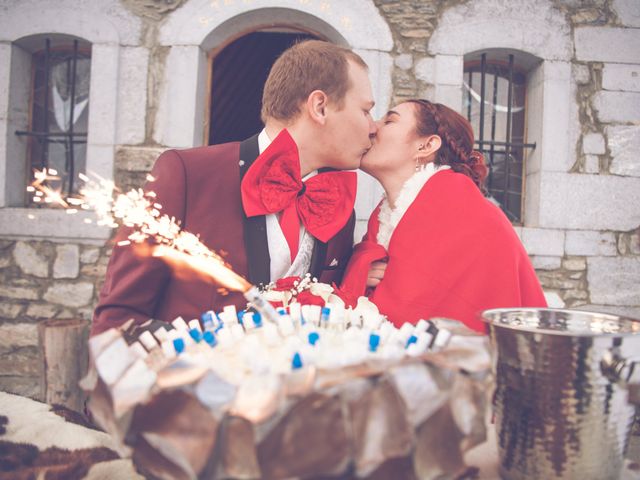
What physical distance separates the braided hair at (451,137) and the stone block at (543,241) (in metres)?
1.86

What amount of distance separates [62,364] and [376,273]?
5.51 ft

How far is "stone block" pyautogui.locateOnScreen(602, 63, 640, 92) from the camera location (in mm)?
4117

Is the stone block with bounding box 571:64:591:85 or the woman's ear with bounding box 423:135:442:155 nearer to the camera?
the woman's ear with bounding box 423:135:442:155

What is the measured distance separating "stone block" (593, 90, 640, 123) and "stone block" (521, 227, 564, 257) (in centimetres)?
111

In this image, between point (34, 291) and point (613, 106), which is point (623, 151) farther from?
point (34, 291)

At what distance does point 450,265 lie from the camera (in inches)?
74.2

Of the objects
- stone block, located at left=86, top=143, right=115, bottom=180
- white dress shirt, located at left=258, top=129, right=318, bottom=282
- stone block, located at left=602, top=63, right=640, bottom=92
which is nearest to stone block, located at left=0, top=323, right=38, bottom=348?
stone block, located at left=86, top=143, right=115, bottom=180

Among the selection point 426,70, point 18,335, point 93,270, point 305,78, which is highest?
point 426,70

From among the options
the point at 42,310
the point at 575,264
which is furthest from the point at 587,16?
the point at 42,310

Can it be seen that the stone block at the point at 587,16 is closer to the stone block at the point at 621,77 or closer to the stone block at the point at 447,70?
the stone block at the point at 621,77

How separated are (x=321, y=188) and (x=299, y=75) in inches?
21.3

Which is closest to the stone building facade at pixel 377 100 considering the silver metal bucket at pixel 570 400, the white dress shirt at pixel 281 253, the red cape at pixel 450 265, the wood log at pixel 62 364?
the wood log at pixel 62 364

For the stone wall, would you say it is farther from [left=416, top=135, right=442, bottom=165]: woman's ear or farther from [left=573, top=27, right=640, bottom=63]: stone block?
[left=573, top=27, right=640, bottom=63]: stone block

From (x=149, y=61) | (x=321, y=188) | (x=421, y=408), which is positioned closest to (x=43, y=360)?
(x=321, y=188)
